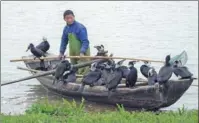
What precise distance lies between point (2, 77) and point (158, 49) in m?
5.26

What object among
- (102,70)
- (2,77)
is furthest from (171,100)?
(2,77)

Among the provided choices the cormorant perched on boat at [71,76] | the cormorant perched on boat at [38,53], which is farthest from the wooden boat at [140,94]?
the cormorant perched on boat at [38,53]

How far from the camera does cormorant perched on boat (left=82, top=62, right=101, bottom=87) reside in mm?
10906

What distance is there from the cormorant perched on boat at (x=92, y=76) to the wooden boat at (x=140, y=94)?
218 mm

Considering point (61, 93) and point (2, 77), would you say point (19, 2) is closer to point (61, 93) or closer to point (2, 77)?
point (2, 77)

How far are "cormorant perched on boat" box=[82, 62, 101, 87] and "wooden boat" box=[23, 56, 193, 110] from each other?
0.22 m

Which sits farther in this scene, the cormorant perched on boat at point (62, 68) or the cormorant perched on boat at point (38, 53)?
the cormorant perched on boat at point (38, 53)

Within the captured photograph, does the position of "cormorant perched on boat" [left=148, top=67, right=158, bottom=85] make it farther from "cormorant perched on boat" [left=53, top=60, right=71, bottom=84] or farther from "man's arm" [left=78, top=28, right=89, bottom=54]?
"man's arm" [left=78, top=28, right=89, bottom=54]

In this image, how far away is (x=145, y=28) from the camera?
21.6m

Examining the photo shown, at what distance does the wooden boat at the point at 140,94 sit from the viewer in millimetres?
10281

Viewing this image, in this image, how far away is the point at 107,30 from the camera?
70.7ft

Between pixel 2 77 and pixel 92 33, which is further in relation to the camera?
pixel 92 33

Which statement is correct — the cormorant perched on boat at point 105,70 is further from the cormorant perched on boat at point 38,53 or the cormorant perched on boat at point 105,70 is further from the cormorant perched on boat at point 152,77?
the cormorant perched on boat at point 38,53

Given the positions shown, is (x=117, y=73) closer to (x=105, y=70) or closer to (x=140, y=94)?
(x=105, y=70)
